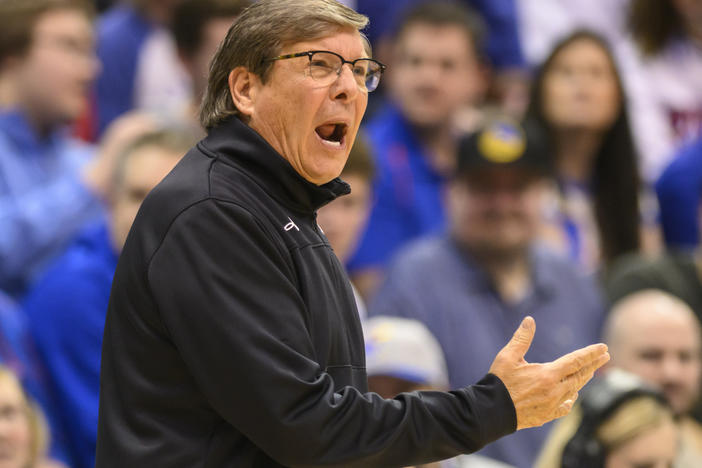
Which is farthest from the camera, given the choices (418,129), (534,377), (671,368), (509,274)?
(418,129)

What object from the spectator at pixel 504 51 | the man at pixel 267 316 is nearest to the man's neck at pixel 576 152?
the spectator at pixel 504 51

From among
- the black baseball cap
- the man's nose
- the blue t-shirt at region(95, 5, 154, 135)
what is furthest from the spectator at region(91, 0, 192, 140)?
the man's nose

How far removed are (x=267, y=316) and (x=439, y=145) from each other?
134 inches

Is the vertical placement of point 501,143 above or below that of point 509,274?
above

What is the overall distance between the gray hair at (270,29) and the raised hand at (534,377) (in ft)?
1.86

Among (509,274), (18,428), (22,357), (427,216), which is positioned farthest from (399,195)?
(18,428)

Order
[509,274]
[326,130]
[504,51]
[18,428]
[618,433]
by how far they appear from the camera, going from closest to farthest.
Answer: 1. [326,130]
2. [618,433]
3. [18,428]
4. [509,274]
5. [504,51]

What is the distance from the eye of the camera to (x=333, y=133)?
1.88m

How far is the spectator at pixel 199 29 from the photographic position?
451cm

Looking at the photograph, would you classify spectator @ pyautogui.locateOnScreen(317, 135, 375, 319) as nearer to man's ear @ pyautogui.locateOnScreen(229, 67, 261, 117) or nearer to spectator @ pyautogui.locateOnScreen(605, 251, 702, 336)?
spectator @ pyautogui.locateOnScreen(605, 251, 702, 336)

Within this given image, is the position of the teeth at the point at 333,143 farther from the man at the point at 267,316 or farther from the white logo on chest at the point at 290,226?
the white logo on chest at the point at 290,226

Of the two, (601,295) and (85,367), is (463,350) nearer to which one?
(601,295)

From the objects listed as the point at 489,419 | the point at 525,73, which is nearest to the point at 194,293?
the point at 489,419

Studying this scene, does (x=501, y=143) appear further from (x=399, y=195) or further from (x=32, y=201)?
(x=32, y=201)
